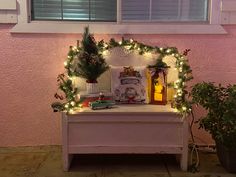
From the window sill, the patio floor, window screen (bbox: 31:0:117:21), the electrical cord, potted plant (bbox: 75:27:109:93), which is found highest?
window screen (bbox: 31:0:117:21)

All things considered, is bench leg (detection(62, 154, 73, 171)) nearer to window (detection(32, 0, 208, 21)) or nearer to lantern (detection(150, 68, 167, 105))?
lantern (detection(150, 68, 167, 105))

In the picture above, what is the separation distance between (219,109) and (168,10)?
3.87 ft

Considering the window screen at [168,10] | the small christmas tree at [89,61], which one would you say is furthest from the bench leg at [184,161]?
the window screen at [168,10]

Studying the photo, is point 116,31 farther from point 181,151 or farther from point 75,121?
point 181,151

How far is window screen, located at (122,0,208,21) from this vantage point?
313 cm

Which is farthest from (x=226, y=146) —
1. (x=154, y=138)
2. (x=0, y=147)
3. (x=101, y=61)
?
(x=0, y=147)

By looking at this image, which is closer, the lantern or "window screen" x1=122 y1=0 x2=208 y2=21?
the lantern

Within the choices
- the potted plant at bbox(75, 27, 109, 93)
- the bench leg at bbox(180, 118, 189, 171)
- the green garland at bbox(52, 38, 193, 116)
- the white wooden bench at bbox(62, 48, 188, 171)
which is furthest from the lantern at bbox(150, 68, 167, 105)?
the potted plant at bbox(75, 27, 109, 93)

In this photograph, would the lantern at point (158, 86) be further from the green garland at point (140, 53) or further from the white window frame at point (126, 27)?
the white window frame at point (126, 27)

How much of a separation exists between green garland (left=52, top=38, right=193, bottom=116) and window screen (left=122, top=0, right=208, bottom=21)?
0.33 meters

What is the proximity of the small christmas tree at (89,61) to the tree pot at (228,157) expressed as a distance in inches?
48.5

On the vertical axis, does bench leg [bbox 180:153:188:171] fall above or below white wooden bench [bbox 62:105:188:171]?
below

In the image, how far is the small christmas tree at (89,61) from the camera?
2744 mm

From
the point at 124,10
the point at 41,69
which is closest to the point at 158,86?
the point at 124,10
